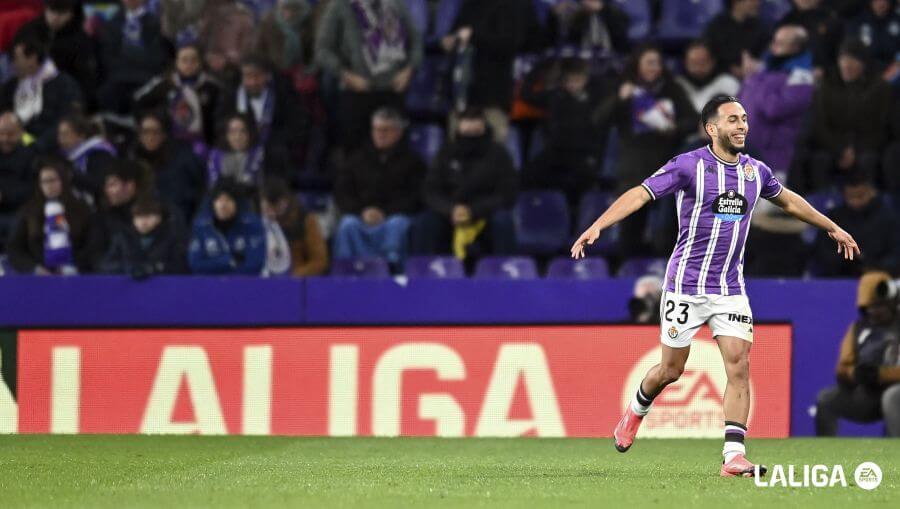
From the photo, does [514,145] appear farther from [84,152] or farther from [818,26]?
[84,152]

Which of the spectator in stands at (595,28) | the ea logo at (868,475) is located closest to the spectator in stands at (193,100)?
the spectator in stands at (595,28)

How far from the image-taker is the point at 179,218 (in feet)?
42.9

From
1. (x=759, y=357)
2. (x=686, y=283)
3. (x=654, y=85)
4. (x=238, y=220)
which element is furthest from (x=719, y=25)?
(x=686, y=283)

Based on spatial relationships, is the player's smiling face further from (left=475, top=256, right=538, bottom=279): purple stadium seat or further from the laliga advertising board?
(left=475, top=256, right=538, bottom=279): purple stadium seat

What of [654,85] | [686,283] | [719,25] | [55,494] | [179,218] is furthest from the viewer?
[719,25]

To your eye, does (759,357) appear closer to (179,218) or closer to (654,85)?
(654,85)

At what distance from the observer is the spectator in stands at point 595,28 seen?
1527 cm

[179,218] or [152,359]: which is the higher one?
[179,218]

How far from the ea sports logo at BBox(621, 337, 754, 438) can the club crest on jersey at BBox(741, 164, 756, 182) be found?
14.4ft

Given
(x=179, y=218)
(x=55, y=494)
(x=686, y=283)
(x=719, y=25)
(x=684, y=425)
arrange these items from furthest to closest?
1. (x=719, y=25)
2. (x=179, y=218)
3. (x=684, y=425)
4. (x=686, y=283)
5. (x=55, y=494)

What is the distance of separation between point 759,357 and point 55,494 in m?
6.84

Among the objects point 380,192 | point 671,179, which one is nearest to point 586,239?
point 671,179

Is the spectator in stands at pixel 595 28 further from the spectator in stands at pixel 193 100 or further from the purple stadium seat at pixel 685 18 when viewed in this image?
the spectator in stands at pixel 193 100

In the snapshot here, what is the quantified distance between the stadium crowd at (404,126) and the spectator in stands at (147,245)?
2 centimetres
